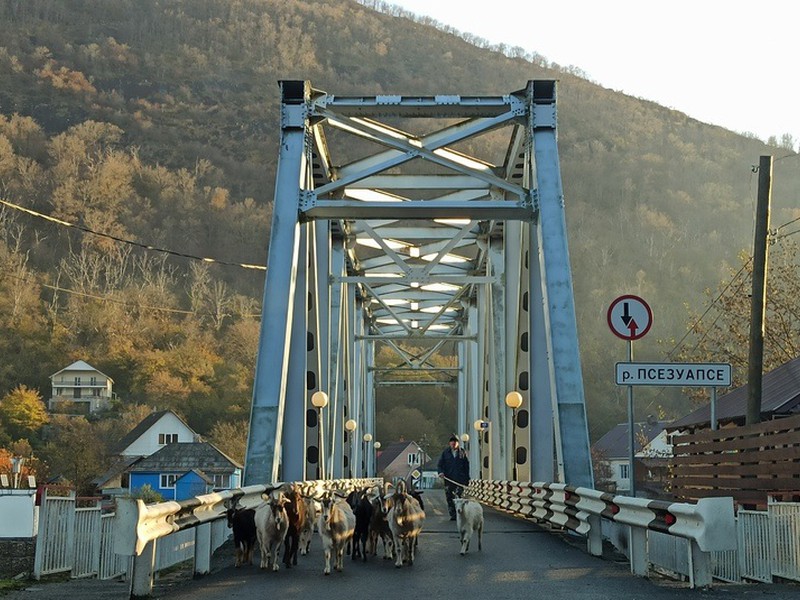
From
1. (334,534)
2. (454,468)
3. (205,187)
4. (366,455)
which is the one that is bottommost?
(334,534)

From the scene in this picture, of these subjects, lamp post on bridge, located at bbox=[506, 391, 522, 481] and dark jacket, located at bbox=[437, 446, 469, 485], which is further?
lamp post on bridge, located at bbox=[506, 391, 522, 481]

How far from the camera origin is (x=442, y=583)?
998cm

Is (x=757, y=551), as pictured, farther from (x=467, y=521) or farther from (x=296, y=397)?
(x=296, y=397)

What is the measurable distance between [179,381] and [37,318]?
47.8 feet

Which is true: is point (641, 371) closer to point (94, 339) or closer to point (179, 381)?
point (179, 381)

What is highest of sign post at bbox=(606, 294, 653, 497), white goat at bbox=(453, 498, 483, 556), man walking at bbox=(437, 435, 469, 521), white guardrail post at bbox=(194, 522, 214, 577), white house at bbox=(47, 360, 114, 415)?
white house at bbox=(47, 360, 114, 415)

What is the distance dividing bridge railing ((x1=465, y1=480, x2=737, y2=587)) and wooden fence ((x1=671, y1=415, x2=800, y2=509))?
289cm

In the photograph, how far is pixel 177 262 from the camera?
133 meters

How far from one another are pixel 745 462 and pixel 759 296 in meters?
4.86

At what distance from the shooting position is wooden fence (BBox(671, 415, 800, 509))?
1578 centimetres

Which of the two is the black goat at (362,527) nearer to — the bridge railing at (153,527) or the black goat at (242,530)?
the black goat at (242,530)

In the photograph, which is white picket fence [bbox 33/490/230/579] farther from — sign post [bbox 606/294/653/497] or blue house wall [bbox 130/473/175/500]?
blue house wall [bbox 130/473/175/500]

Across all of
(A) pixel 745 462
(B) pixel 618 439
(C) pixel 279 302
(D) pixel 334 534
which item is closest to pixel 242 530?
(D) pixel 334 534

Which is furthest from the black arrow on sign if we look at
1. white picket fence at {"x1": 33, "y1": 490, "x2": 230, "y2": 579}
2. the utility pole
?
the utility pole
